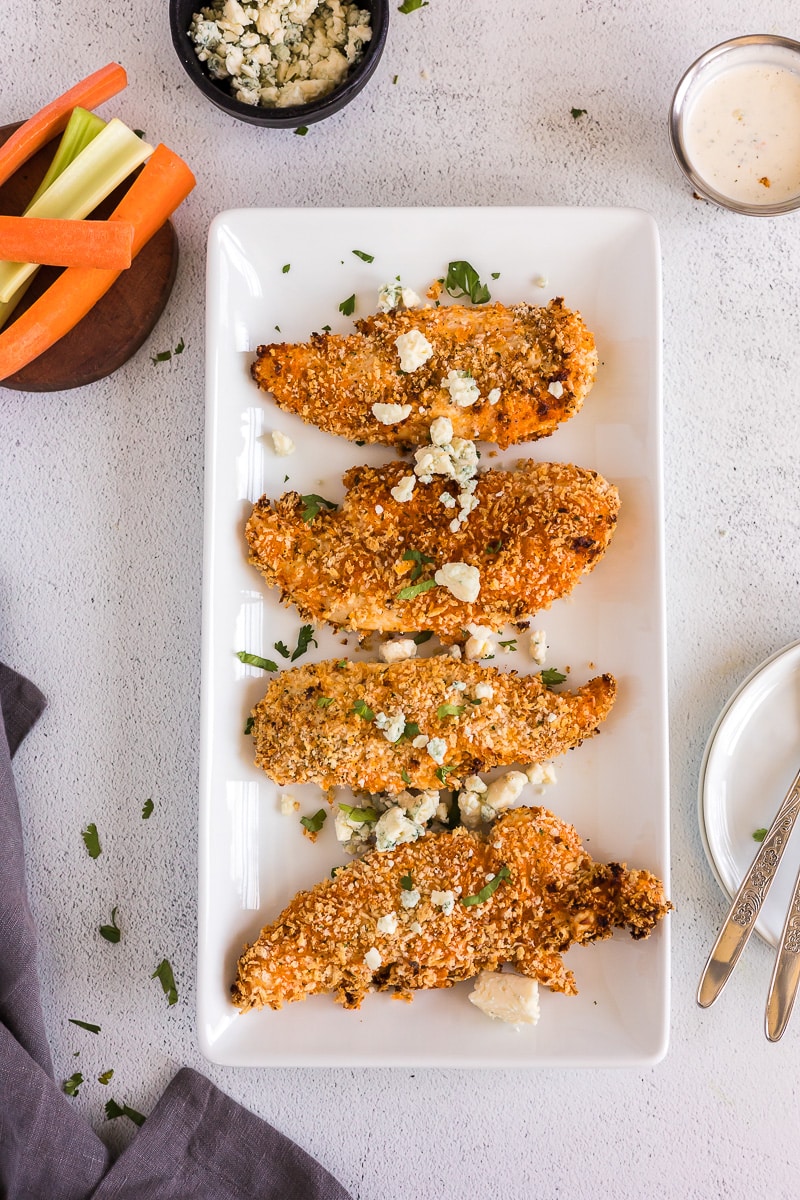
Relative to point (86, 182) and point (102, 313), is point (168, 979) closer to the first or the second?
point (102, 313)

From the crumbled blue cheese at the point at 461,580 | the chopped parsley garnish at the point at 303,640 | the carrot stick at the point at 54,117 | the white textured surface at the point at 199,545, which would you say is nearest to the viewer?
the crumbled blue cheese at the point at 461,580

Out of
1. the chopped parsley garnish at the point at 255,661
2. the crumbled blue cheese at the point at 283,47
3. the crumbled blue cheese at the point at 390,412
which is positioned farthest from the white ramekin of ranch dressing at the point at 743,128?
the chopped parsley garnish at the point at 255,661

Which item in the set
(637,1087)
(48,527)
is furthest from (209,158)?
(637,1087)

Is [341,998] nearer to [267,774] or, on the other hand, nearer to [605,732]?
[267,774]

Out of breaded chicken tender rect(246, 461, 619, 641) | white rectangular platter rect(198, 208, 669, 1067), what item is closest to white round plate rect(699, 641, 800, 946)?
white rectangular platter rect(198, 208, 669, 1067)

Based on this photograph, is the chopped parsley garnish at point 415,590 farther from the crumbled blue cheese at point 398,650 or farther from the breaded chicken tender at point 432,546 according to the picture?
the crumbled blue cheese at point 398,650
